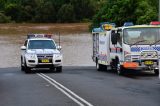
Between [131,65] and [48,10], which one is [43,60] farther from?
[48,10]

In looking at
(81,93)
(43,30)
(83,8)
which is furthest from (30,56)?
(83,8)

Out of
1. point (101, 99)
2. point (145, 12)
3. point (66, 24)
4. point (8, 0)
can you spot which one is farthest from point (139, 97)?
point (8, 0)

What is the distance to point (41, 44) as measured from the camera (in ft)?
94.9

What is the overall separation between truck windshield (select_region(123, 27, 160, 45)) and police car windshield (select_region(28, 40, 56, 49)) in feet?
18.6

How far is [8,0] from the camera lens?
14838cm

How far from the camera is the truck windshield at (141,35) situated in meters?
24.0

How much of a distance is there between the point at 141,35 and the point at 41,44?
668 cm

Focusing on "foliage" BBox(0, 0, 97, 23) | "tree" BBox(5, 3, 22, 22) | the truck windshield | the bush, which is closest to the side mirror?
the truck windshield

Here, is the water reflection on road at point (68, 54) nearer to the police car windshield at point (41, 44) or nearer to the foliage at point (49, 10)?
the police car windshield at point (41, 44)

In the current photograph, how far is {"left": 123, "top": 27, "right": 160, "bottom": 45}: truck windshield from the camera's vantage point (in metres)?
24.0

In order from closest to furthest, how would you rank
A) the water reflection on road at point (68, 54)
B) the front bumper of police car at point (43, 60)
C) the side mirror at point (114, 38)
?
the side mirror at point (114, 38) → the front bumper of police car at point (43, 60) → the water reflection on road at point (68, 54)

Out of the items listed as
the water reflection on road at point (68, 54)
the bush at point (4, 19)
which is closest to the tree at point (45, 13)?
the bush at point (4, 19)

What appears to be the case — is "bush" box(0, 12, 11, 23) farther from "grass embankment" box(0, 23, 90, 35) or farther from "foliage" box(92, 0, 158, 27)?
"foliage" box(92, 0, 158, 27)

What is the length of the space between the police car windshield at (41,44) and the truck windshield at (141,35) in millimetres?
5675
